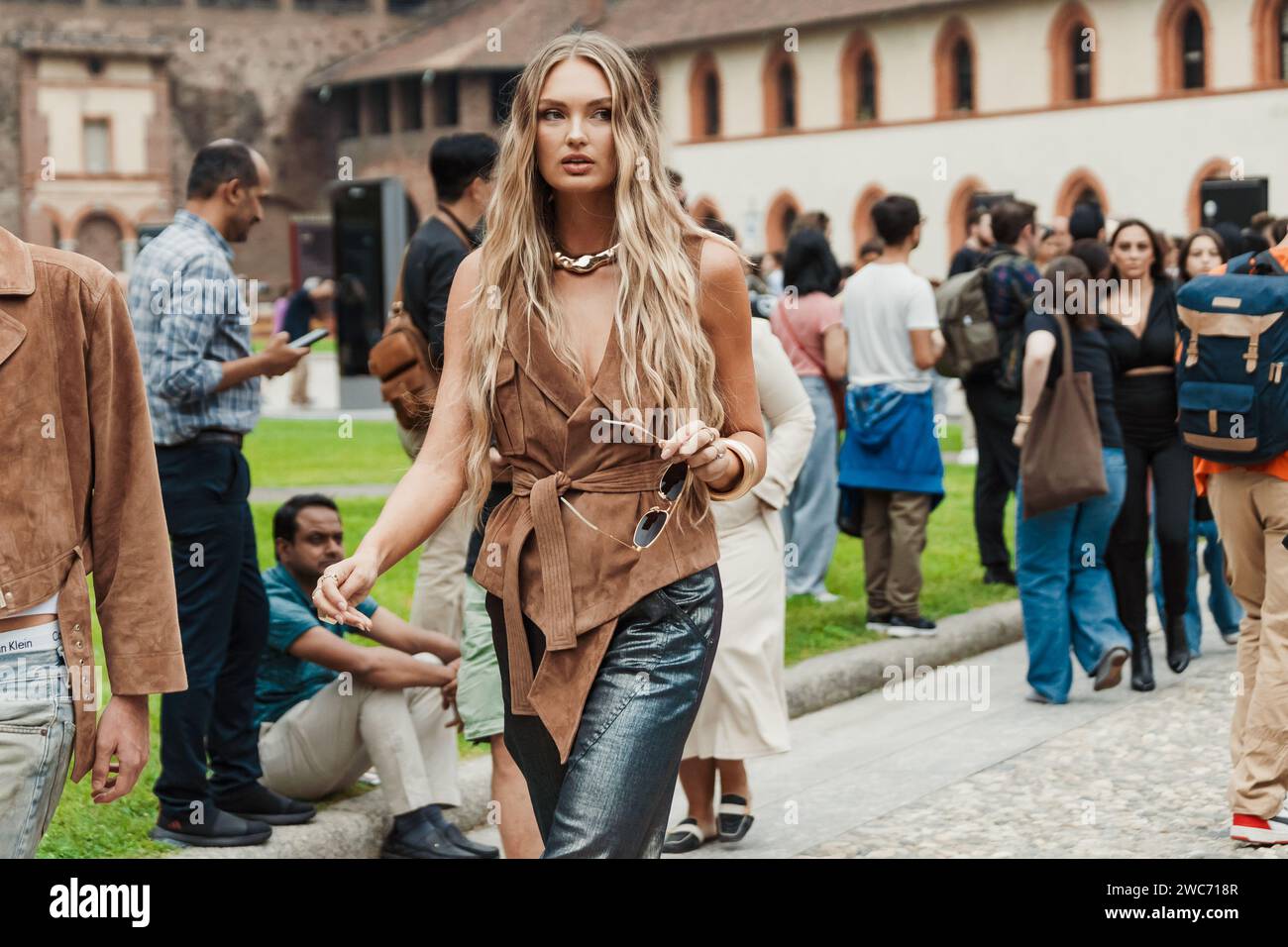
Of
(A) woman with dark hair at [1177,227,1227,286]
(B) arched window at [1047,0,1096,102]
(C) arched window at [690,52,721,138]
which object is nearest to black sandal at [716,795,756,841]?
(A) woman with dark hair at [1177,227,1227,286]

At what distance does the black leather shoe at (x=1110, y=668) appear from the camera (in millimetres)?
8312

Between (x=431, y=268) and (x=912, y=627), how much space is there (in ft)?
12.9

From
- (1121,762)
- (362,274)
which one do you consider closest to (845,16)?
(362,274)

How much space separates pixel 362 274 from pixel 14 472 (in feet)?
64.0

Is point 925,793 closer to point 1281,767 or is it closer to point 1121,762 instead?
point 1121,762

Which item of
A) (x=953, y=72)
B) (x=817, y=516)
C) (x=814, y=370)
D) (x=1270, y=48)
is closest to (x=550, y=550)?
(x=814, y=370)

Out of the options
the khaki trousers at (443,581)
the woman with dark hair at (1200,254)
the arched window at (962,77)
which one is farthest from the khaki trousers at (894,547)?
the arched window at (962,77)

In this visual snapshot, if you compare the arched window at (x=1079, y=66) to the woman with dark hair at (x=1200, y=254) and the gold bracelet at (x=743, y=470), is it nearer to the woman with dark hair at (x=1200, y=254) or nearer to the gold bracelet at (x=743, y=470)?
the woman with dark hair at (x=1200, y=254)

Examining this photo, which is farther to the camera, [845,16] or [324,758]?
[845,16]

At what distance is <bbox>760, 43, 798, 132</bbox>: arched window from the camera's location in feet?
174

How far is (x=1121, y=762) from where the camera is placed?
726 centimetres

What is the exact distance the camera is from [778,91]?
53.6m

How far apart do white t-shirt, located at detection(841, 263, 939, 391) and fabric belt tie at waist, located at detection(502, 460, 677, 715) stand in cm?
649

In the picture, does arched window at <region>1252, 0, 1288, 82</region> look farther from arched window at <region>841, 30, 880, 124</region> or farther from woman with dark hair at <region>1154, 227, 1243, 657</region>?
woman with dark hair at <region>1154, 227, 1243, 657</region>
